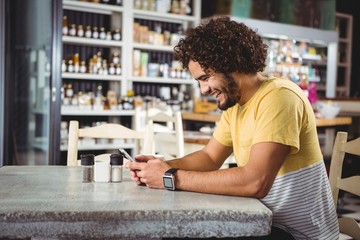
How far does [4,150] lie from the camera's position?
473cm

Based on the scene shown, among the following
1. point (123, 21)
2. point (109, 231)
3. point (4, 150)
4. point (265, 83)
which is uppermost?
point (123, 21)

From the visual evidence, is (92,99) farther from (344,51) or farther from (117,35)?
(344,51)

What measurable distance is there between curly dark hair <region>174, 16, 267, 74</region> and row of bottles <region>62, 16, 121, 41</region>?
4.35 metres

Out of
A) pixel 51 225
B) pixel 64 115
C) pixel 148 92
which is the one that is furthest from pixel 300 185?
pixel 148 92

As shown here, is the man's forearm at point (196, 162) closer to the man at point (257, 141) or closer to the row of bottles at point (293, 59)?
the man at point (257, 141)

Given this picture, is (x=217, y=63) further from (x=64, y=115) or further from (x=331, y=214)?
(x=64, y=115)

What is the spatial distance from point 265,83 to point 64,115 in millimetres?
4617

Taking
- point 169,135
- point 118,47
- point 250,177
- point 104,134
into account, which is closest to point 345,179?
point 250,177

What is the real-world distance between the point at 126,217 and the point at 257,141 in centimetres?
51

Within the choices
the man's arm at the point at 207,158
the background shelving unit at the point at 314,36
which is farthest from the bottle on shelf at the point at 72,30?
the man's arm at the point at 207,158

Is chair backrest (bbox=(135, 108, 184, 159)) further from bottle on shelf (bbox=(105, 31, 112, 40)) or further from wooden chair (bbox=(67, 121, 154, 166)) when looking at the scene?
bottle on shelf (bbox=(105, 31, 112, 40))

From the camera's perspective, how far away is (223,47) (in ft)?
5.75

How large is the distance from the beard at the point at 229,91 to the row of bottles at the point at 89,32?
4.43 m

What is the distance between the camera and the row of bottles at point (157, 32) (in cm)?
651
